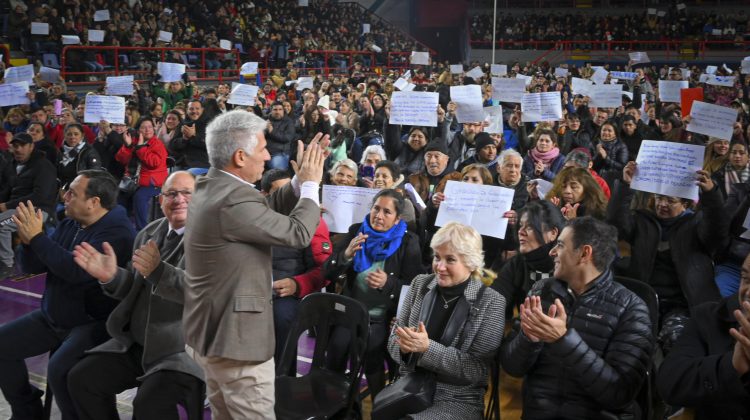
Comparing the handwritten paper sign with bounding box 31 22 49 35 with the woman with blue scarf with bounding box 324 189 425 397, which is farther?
the handwritten paper sign with bounding box 31 22 49 35

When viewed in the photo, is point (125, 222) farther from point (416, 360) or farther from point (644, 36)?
point (644, 36)

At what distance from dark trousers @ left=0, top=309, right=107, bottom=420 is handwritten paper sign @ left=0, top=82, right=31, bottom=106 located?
6216 millimetres

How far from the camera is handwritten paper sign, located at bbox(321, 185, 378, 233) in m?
5.21

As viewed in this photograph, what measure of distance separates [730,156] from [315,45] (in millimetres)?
23287

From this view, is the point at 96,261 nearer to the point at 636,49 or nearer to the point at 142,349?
the point at 142,349

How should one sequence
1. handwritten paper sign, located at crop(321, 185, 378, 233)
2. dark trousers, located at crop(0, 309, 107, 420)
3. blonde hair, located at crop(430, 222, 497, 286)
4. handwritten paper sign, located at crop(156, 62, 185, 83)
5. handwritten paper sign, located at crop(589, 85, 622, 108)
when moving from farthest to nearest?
handwritten paper sign, located at crop(156, 62, 185, 83) → handwritten paper sign, located at crop(589, 85, 622, 108) → handwritten paper sign, located at crop(321, 185, 378, 233) → dark trousers, located at crop(0, 309, 107, 420) → blonde hair, located at crop(430, 222, 497, 286)

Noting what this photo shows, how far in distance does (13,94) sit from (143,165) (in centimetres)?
284

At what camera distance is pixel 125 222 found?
13.5 ft

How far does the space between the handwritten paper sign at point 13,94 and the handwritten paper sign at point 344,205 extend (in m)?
6.05

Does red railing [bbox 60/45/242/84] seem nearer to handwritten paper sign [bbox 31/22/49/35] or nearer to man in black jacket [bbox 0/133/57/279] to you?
handwritten paper sign [bbox 31/22/49/35]

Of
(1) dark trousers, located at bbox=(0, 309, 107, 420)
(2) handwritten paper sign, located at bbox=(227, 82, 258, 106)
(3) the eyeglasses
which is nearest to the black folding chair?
(3) the eyeglasses

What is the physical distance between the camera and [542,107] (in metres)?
8.53

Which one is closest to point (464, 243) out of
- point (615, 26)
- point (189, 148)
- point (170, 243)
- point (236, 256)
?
point (236, 256)

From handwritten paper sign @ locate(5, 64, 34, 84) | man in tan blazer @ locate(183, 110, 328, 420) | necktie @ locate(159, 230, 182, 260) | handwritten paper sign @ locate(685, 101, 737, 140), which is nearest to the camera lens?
man in tan blazer @ locate(183, 110, 328, 420)
